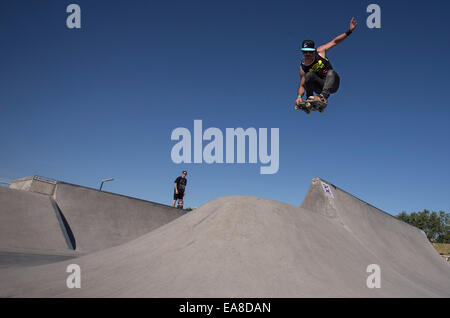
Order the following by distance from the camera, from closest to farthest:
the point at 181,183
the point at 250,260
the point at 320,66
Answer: the point at 250,260, the point at 320,66, the point at 181,183

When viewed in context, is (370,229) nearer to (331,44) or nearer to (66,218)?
(331,44)

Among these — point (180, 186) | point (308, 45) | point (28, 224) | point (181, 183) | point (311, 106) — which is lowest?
point (28, 224)

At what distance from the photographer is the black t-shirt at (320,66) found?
20.2 ft

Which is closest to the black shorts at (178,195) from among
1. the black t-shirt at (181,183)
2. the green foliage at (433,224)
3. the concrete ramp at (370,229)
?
the black t-shirt at (181,183)

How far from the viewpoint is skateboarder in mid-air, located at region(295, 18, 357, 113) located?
6.05 metres

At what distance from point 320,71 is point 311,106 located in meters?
0.73

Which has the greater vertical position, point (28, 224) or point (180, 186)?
point (180, 186)

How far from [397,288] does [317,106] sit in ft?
12.2

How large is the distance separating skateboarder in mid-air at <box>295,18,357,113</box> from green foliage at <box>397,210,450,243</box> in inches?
2249

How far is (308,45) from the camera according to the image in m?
6.05

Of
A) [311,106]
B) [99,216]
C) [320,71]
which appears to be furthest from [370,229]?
[99,216]

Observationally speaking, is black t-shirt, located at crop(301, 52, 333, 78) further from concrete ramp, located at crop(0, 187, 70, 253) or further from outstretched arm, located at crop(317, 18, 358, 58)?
concrete ramp, located at crop(0, 187, 70, 253)
